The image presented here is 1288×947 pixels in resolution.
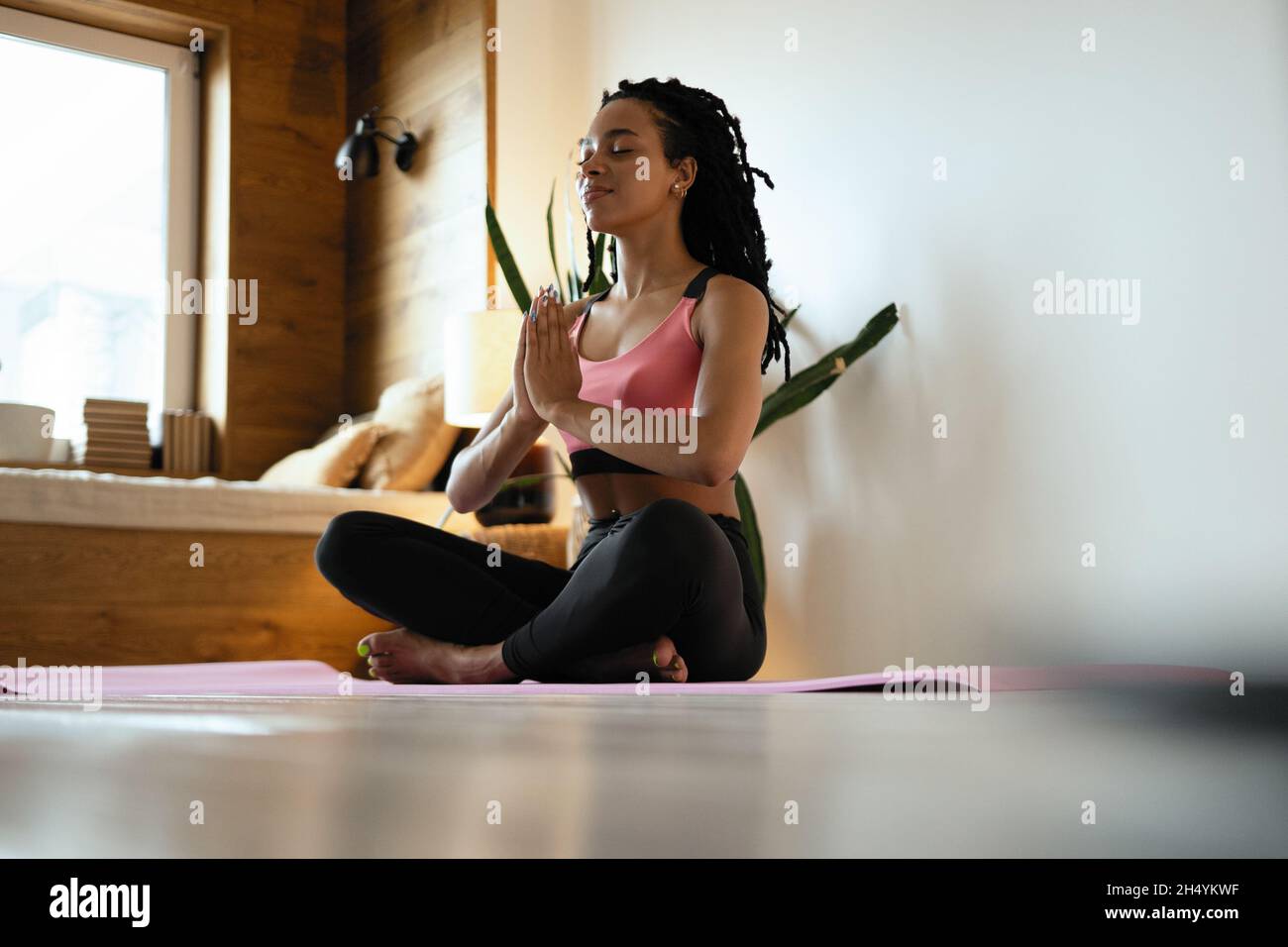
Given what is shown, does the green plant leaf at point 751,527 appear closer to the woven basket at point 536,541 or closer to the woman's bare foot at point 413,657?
the woven basket at point 536,541

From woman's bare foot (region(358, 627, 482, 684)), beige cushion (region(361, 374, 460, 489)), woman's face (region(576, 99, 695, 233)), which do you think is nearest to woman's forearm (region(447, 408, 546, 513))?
woman's bare foot (region(358, 627, 482, 684))

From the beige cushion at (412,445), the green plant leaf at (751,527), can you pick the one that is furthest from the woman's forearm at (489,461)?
the beige cushion at (412,445)

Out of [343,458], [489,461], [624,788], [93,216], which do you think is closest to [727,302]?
[489,461]

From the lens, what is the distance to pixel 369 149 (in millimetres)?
4453

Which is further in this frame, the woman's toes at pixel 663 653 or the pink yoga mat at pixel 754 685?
the woman's toes at pixel 663 653

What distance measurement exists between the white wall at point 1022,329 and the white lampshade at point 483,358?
2.24 feet

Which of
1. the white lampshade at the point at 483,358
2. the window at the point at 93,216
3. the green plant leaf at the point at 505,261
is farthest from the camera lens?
the window at the point at 93,216

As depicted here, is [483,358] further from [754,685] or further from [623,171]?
[754,685]

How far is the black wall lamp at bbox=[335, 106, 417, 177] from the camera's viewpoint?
440cm

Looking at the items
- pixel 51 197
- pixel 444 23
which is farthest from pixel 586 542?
pixel 51 197

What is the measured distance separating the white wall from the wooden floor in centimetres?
125

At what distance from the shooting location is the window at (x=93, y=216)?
438 centimetres

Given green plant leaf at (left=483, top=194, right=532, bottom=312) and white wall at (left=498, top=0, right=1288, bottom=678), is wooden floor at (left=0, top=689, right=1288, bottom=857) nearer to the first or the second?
white wall at (left=498, top=0, right=1288, bottom=678)
